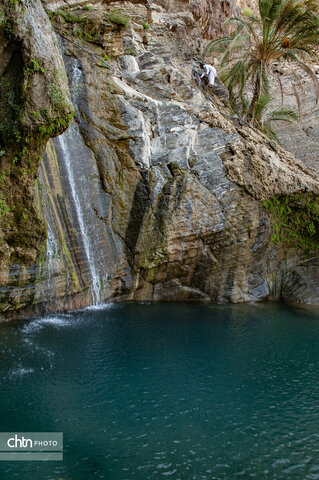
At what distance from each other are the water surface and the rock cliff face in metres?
2.66

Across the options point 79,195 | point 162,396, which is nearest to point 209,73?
point 79,195

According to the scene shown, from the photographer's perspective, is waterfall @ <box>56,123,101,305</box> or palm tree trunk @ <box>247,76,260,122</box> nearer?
waterfall @ <box>56,123,101,305</box>

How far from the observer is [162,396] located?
7.95 m

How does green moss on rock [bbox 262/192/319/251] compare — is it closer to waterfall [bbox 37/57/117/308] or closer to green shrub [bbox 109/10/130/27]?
waterfall [bbox 37/57/117/308]

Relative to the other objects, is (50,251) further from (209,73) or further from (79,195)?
(209,73)

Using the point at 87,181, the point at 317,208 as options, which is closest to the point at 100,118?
the point at 87,181

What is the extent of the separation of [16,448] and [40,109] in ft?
25.5

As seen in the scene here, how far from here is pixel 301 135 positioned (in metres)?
26.3

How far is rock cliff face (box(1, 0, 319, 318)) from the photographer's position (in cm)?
1334

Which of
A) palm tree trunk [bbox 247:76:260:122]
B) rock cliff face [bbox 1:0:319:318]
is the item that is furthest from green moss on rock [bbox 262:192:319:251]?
palm tree trunk [bbox 247:76:260:122]

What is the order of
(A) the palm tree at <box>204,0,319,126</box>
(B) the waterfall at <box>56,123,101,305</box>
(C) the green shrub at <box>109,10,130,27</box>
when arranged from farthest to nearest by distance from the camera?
(C) the green shrub at <box>109,10,130,27</box>, (A) the palm tree at <box>204,0,319,126</box>, (B) the waterfall at <box>56,123,101,305</box>

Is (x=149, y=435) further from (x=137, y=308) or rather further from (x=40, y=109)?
(x=40, y=109)

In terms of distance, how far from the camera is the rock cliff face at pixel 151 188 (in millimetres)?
13344

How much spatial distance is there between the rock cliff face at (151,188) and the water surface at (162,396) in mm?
2659
